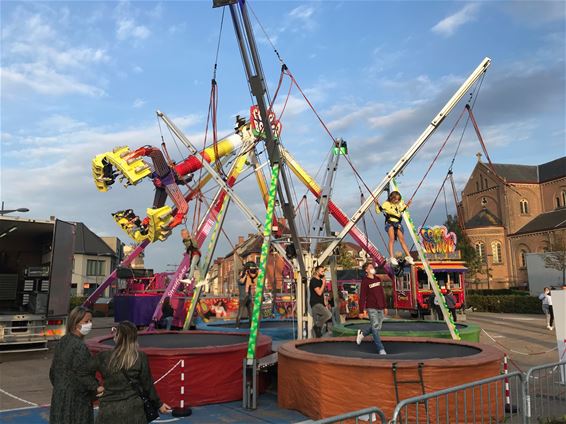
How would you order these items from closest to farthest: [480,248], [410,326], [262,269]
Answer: [262,269]
[410,326]
[480,248]

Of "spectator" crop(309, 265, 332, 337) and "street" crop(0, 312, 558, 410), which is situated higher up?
"spectator" crop(309, 265, 332, 337)

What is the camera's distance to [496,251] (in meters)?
56.3

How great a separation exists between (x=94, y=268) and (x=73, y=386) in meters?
49.6

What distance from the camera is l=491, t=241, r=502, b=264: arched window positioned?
55681 mm

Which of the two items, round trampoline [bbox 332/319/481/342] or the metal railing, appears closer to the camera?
the metal railing

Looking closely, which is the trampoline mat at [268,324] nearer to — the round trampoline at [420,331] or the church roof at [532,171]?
the round trampoline at [420,331]

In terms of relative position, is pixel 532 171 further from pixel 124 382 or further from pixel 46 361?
pixel 124 382

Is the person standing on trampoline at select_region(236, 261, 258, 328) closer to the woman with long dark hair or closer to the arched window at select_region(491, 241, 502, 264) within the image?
the woman with long dark hair

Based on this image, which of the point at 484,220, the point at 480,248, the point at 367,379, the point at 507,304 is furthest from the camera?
the point at 484,220

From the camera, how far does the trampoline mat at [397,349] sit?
757 cm

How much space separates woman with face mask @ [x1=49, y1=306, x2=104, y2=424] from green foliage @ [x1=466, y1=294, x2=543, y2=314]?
30626 millimetres

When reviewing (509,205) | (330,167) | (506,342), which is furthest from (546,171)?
(330,167)

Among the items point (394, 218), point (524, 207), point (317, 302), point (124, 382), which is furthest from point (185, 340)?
point (524, 207)

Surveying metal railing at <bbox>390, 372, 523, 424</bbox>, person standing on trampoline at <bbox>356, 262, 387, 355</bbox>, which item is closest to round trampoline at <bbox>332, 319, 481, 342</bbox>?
person standing on trampoline at <bbox>356, 262, 387, 355</bbox>
